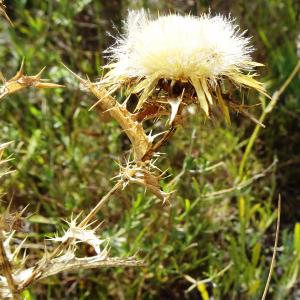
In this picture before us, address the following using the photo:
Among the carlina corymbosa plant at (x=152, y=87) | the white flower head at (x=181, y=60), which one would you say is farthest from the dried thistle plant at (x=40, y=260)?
the white flower head at (x=181, y=60)

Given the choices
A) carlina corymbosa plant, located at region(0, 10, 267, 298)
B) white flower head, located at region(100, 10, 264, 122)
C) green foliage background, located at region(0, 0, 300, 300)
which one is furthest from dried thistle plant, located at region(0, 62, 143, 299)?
green foliage background, located at region(0, 0, 300, 300)

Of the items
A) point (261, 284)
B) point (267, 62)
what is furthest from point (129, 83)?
point (267, 62)

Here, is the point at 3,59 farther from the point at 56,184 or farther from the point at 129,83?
the point at 129,83

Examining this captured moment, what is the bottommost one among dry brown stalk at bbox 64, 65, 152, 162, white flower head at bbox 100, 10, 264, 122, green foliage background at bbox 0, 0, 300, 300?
green foliage background at bbox 0, 0, 300, 300

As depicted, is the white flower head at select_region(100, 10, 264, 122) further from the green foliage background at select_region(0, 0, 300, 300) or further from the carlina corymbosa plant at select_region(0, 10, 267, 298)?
the green foliage background at select_region(0, 0, 300, 300)

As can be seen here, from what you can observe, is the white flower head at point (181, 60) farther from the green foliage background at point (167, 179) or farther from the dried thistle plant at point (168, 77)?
the green foliage background at point (167, 179)

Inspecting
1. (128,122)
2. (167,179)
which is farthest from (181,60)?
(167,179)
